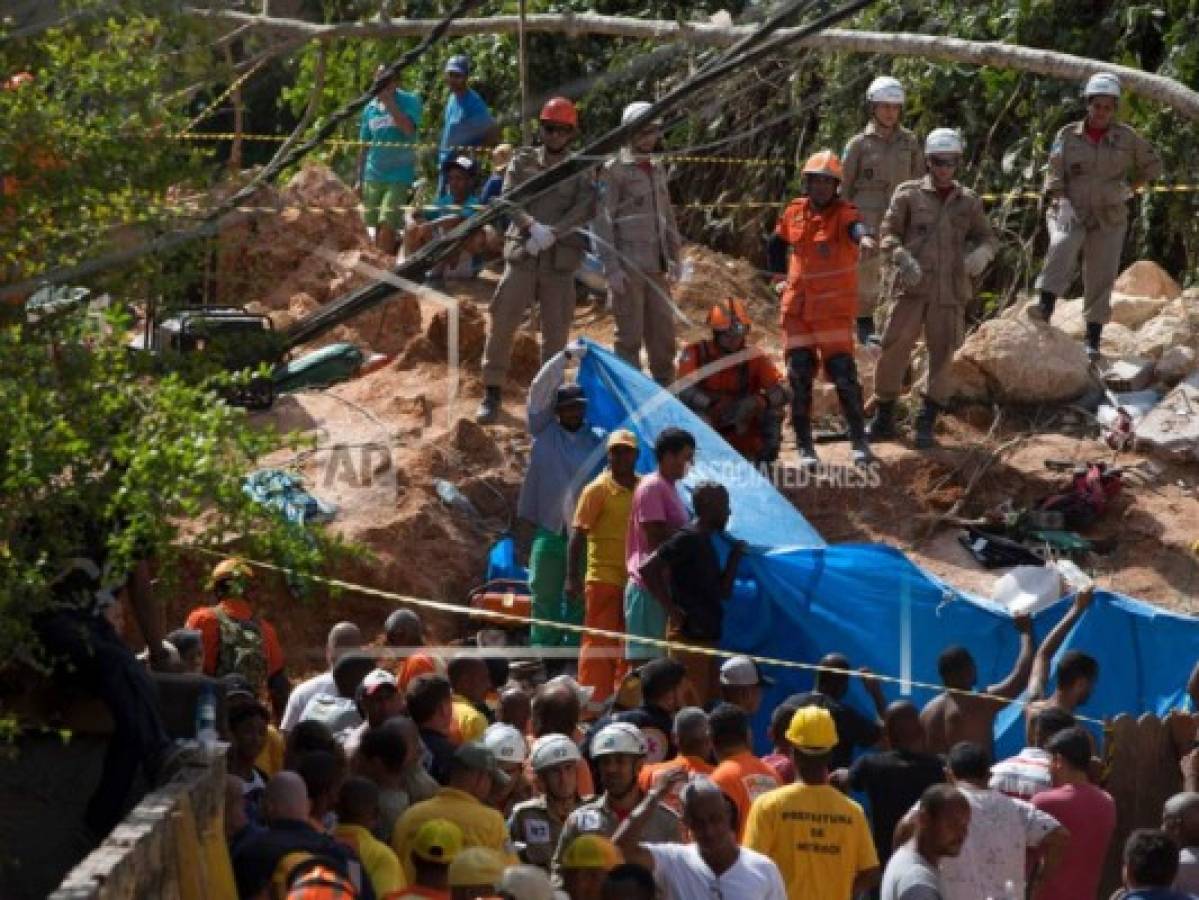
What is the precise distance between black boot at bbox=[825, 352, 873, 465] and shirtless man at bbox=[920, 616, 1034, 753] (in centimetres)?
373

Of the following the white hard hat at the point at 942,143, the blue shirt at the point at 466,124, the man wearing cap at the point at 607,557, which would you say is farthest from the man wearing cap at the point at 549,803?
the blue shirt at the point at 466,124

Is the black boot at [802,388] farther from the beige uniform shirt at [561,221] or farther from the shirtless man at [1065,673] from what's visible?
the shirtless man at [1065,673]

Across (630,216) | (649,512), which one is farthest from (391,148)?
(649,512)

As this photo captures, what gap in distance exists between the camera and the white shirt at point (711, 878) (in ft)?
31.2

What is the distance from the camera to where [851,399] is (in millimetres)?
17047

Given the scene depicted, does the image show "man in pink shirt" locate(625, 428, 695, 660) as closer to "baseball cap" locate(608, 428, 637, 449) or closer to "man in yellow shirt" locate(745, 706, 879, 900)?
"baseball cap" locate(608, 428, 637, 449)

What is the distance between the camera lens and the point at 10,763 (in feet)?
34.7

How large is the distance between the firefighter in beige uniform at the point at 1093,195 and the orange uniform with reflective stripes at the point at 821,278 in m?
1.95

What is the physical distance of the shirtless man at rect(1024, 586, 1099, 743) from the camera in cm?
1213

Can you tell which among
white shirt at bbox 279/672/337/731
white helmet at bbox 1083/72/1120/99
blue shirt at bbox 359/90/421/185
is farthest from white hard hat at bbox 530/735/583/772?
blue shirt at bbox 359/90/421/185

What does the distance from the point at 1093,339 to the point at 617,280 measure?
339cm

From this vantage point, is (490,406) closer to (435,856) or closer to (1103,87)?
(1103,87)

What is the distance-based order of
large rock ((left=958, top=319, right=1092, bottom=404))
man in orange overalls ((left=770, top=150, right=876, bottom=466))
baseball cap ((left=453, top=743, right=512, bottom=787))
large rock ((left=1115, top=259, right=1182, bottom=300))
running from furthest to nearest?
large rock ((left=1115, top=259, right=1182, bottom=300))
large rock ((left=958, top=319, right=1092, bottom=404))
man in orange overalls ((left=770, top=150, right=876, bottom=466))
baseball cap ((left=453, top=743, right=512, bottom=787))

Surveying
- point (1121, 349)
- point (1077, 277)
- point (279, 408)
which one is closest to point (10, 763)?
point (279, 408)
